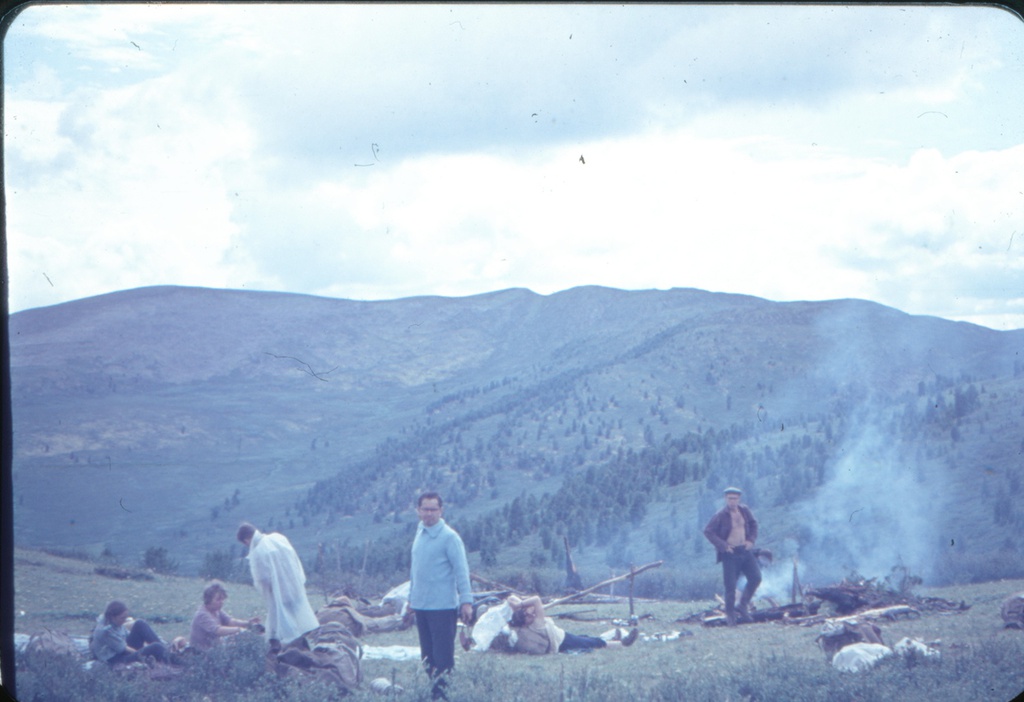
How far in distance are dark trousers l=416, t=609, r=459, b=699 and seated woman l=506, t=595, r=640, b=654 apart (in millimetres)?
2787

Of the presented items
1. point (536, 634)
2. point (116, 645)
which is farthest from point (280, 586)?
point (536, 634)

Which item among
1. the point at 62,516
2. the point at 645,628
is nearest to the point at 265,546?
the point at 645,628

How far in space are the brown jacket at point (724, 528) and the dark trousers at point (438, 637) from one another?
4.65 meters

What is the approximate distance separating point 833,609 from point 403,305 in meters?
11.7

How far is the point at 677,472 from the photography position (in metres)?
21.4

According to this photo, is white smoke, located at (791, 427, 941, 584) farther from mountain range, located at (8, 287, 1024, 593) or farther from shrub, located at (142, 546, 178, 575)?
shrub, located at (142, 546, 178, 575)

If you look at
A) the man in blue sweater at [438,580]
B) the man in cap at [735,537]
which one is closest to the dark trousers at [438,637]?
the man in blue sweater at [438,580]

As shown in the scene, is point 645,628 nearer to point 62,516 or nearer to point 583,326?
point 583,326

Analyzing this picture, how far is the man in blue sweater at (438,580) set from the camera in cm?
683

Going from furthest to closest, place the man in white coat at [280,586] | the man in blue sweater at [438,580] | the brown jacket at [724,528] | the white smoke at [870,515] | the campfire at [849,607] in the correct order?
the white smoke at [870,515] < the campfire at [849,607] < the brown jacket at [724,528] < the man in white coat at [280,586] < the man in blue sweater at [438,580]

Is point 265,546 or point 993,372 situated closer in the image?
point 265,546

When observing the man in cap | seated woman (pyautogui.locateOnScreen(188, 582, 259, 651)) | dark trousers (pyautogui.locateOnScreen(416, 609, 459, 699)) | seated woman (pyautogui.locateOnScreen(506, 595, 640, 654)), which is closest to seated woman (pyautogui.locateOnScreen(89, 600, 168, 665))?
seated woman (pyautogui.locateOnScreen(188, 582, 259, 651))

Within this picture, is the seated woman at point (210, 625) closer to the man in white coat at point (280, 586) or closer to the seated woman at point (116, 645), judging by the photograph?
the seated woman at point (116, 645)

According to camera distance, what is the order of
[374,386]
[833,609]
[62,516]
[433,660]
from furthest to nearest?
[374,386] < [62,516] < [833,609] < [433,660]
